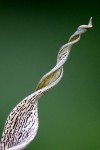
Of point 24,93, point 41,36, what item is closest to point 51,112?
point 24,93

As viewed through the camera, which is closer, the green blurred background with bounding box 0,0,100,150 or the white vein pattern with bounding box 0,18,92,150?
the white vein pattern with bounding box 0,18,92,150

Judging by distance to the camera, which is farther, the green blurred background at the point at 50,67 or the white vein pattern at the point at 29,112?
the green blurred background at the point at 50,67

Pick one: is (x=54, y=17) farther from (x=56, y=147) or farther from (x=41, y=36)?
(x=56, y=147)

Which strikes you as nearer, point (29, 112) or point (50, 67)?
point (29, 112)
